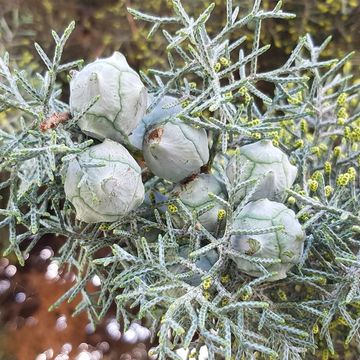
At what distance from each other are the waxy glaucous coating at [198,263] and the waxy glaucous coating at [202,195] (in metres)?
0.03

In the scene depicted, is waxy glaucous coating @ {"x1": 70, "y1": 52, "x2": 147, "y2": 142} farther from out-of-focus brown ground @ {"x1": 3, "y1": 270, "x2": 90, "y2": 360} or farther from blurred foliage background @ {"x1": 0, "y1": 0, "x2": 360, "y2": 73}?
out-of-focus brown ground @ {"x1": 3, "y1": 270, "x2": 90, "y2": 360}

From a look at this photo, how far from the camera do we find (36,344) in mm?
1583

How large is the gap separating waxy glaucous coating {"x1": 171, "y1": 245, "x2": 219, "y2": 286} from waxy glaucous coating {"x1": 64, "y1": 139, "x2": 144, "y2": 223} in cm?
10

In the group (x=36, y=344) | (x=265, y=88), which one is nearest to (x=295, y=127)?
(x=265, y=88)

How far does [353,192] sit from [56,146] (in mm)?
353

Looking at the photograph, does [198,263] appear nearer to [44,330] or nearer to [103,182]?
[103,182]

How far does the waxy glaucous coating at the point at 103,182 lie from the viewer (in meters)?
0.52

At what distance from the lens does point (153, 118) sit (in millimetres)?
594

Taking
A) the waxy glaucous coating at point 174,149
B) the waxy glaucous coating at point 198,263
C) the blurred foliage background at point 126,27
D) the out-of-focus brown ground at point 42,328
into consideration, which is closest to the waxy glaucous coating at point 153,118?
the waxy glaucous coating at point 174,149

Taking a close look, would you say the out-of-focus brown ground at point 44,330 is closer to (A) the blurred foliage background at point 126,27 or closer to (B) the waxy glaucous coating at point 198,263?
(A) the blurred foliage background at point 126,27

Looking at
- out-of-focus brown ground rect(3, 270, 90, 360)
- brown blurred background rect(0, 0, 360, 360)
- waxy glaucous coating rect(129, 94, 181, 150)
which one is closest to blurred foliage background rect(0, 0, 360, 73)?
brown blurred background rect(0, 0, 360, 360)

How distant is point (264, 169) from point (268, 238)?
79 millimetres

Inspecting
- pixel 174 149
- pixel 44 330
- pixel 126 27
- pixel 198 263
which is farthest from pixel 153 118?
pixel 44 330

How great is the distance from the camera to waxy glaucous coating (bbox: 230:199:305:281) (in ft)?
1.83
